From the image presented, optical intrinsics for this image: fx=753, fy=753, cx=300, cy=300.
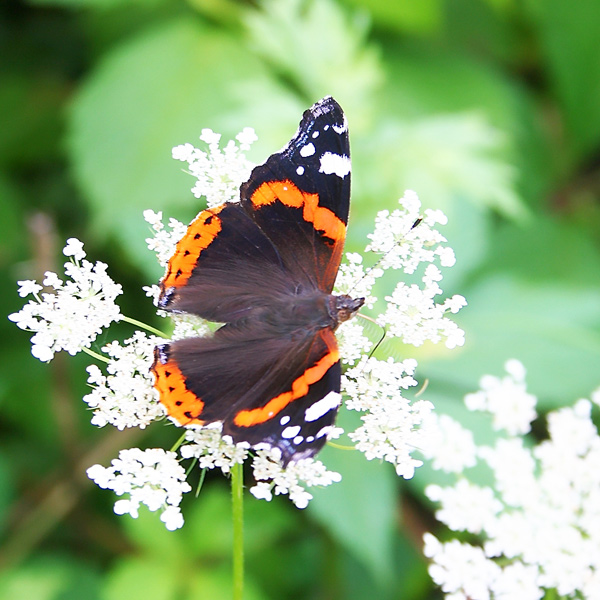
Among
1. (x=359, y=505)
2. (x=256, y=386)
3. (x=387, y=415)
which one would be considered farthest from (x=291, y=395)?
(x=359, y=505)

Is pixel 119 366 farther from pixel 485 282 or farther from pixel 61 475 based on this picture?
pixel 485 282

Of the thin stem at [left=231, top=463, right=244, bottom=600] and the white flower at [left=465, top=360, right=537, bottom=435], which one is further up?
the white flower at [left=465, top=360, right=537, bottom=435]

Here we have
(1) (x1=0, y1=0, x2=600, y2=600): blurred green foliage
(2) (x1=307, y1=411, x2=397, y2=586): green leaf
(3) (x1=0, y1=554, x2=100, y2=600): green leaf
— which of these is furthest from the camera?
(1) (x1=0, y1=0, x2=600, y2=600): blurred green foliage

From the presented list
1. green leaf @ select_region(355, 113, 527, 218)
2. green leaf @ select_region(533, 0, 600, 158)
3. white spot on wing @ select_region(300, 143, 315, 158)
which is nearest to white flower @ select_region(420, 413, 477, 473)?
white spot on wing @ select_region(300, 143, 315, 158)

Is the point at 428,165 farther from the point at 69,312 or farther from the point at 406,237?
the point at 69,312

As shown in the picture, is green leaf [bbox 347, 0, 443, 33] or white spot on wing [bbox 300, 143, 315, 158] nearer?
white spot on wing [bbox 300, 143, 315, 158]

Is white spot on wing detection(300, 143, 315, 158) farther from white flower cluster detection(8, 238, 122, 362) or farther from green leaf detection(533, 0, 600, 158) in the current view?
green leaf detection(533, 0, 600, 158)

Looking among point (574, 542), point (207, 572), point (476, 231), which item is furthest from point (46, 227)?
point (574, 542)
